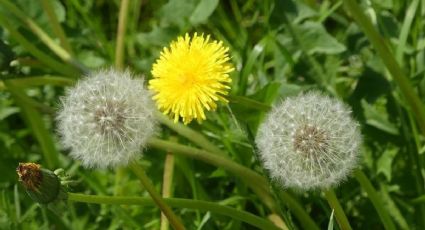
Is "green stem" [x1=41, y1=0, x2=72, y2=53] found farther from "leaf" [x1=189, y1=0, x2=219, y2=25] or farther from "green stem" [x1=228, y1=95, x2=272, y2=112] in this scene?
"green stem" [x1=228, y1=95, x2=272, y2=112]

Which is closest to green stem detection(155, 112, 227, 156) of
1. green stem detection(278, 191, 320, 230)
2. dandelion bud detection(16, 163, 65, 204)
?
green stem detection(278, 191, 320, 230)

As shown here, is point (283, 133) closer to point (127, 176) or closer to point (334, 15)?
point (127, 176)

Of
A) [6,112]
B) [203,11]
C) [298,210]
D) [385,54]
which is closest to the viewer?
[385,54]

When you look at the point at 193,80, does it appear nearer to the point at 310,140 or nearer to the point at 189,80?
the point at 189,80

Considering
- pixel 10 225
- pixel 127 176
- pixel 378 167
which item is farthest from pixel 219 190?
pixel 10 225

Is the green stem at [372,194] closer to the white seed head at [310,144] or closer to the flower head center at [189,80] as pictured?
the white seed head at [310,144]

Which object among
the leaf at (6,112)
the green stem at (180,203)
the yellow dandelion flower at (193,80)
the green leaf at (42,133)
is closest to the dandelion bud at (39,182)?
the green stem at (180,203)

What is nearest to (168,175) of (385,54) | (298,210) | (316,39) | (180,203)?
(298,210)
